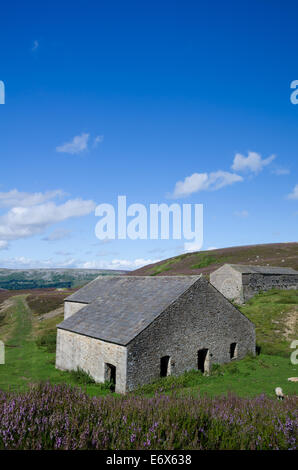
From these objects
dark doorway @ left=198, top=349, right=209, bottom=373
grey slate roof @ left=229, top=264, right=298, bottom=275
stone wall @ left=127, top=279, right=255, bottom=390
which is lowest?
dark doorway @ left=198, top=349, right=209, bottom=373

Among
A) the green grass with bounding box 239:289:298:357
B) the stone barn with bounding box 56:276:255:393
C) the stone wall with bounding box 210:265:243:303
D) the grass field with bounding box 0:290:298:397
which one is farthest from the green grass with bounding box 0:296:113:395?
the stone wall with bounding box 210:265:243:303

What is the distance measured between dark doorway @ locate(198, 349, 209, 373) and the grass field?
0.72 m

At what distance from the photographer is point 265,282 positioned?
4456cm

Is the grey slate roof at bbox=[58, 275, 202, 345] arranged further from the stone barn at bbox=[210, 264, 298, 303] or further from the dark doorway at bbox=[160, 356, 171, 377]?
the stone barn at bbox=[210, 264, 298, 303]

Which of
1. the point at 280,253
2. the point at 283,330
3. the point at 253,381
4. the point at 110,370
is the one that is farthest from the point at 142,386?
the point at 280,253

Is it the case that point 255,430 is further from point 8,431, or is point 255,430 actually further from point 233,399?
point 8,431

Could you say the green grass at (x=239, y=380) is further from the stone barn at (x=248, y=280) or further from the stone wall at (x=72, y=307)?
the stone barn at (x=248, y=280)

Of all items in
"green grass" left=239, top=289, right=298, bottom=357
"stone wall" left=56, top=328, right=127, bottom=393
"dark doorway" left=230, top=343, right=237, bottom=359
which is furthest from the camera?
"green grass" left=239, top=289, right=298, bottom=357

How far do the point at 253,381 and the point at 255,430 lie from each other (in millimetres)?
12391

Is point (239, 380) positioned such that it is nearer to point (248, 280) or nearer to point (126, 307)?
point (126, 307)

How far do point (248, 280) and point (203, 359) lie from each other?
23.7 m

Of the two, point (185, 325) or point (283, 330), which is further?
point (283, 330)

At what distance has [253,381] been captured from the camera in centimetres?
1759

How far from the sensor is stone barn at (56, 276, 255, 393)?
54.2ft
